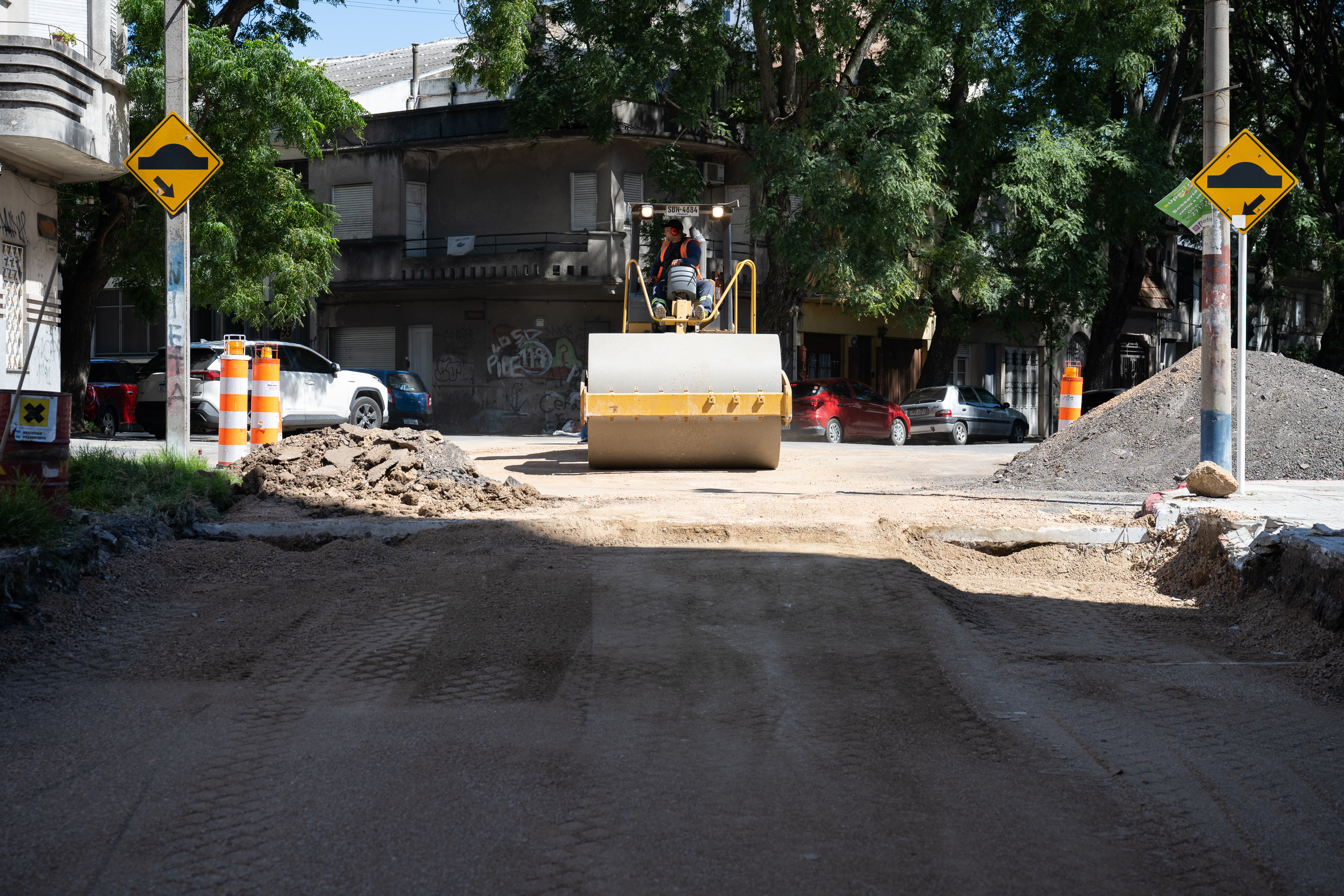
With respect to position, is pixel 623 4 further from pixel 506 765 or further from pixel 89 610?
pixel 506 765

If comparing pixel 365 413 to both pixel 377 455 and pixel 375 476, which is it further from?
pixel 375 476

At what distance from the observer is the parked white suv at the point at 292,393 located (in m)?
19.0

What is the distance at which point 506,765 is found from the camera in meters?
3.80

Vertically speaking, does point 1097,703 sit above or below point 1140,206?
below

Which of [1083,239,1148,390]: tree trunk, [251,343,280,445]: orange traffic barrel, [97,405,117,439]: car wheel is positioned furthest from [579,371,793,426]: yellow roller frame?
[1083,239,1148,390]: tree trunk

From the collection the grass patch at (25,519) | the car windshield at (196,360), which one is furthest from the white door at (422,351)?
the grass patch at (25,519)

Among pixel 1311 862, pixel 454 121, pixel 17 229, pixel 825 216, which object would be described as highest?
pixel 454 121

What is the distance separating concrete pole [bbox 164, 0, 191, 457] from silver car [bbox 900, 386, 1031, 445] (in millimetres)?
19014

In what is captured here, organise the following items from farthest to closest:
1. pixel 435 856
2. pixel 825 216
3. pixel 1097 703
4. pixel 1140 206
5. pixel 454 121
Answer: pixel 454 121, pixel 1140 206, pixel 825 216, pixel 1097 703, pixel 435 856

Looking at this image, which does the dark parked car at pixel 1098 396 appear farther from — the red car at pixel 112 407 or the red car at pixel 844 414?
the red car at pixel 112 407

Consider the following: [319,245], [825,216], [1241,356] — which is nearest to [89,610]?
[1241,356]

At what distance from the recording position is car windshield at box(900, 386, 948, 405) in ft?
91.8

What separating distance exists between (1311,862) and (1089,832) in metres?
0.56

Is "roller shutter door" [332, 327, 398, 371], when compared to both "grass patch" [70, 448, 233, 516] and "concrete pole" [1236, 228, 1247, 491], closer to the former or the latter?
"grass patch" [70, 448, 233, 516]
